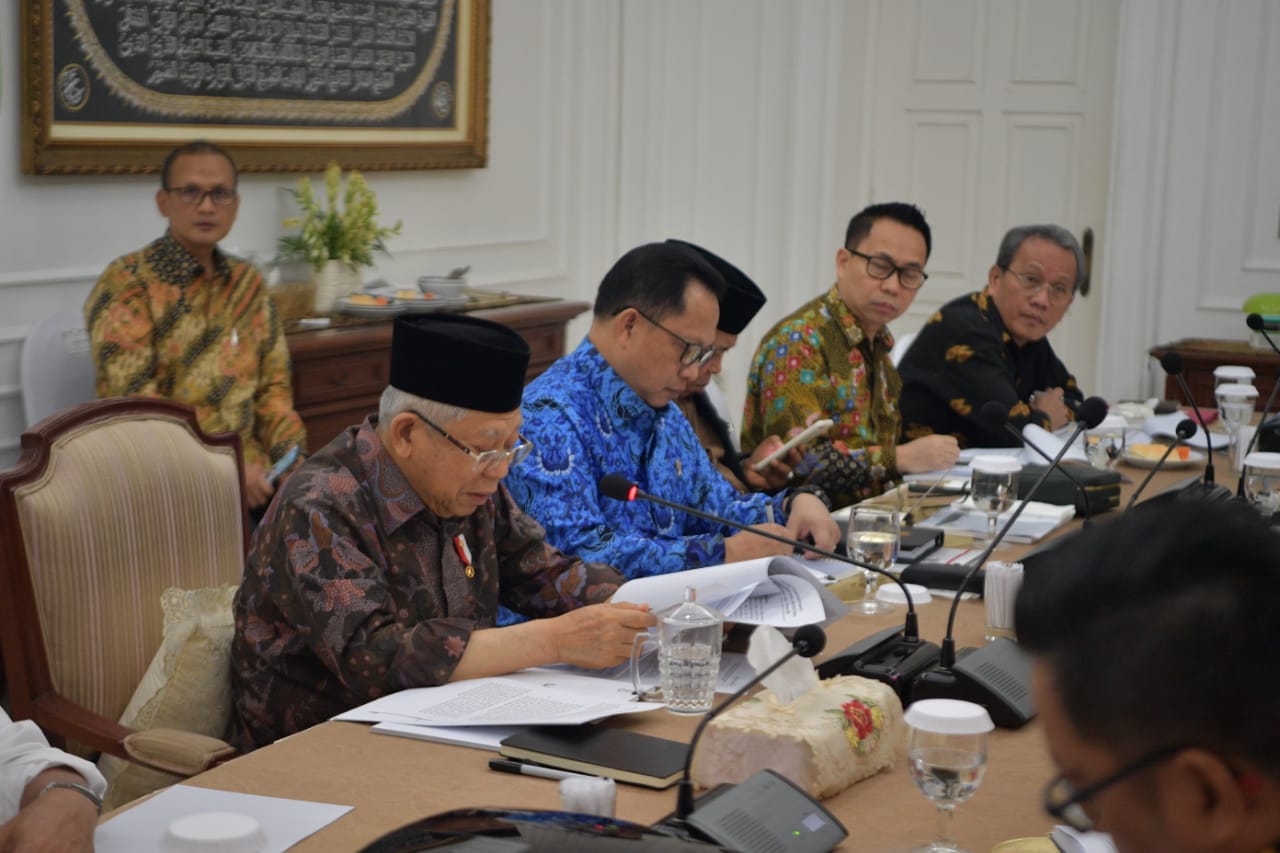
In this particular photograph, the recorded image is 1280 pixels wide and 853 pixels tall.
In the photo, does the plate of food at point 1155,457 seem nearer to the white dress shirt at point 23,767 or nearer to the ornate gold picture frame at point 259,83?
the ornate gold picture frame at point 259,83

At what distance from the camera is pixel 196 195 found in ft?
13.2

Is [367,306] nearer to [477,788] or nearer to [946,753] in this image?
[477,788]

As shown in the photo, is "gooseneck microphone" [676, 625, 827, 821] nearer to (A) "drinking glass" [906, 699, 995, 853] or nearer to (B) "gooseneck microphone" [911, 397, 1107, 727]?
(A) "drinking glass" [906, 699, 995, 853]

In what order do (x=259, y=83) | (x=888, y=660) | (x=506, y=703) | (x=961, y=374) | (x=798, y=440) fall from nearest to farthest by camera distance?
(x=506, y=703), (x=888, y=660), (x=798, y=440), (x=961, y=374), (x=259, y=83)

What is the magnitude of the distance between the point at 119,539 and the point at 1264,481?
227 centimetres

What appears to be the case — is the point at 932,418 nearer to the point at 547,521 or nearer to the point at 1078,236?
the point at 547,521

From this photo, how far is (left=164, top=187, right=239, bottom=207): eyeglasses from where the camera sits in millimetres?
4027

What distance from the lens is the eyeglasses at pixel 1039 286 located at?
4195mm

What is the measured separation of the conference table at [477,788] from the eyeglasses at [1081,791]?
71 cm

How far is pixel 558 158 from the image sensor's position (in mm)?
6160

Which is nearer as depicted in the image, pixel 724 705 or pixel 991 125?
pixel 724 705

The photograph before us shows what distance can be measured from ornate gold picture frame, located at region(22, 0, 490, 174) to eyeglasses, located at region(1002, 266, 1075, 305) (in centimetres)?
224

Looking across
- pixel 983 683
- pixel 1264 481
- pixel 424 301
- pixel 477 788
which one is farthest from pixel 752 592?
pixel 424 301

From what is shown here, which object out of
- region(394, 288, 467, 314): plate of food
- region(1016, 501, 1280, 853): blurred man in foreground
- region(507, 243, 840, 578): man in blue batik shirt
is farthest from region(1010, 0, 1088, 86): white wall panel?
region(1016, 501, 1280, 853): blurred man in foreground
